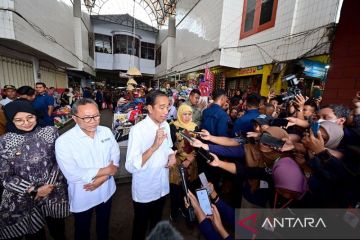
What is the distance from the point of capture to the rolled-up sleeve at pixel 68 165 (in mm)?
1384

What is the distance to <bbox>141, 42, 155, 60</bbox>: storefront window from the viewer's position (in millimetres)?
23091

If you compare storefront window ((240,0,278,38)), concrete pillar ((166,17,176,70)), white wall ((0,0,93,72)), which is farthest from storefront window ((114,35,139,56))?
storefront window ((240,0,278,38))

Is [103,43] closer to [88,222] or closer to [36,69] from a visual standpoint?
[36,69]

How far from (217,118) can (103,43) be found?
73.5 feet

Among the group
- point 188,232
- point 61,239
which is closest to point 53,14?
point 61,239

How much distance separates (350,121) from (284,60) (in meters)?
3.90

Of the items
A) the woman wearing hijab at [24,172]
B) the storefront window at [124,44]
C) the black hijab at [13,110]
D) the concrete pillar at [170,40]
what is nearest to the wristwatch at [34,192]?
the woman wearing hijab at [24,172]

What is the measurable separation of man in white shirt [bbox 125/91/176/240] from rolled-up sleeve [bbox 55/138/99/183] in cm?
36

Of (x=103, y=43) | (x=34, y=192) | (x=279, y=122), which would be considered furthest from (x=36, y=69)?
(x=103, y=43)

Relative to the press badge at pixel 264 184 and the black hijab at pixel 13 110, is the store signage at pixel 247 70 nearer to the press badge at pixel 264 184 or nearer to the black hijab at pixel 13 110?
the press badge at pixel 264 184

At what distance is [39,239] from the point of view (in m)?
1.65

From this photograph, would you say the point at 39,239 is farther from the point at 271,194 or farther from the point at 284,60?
the point at 284,60

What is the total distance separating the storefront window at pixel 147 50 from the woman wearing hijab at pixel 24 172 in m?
23.5

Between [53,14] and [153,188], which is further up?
[53,14]
